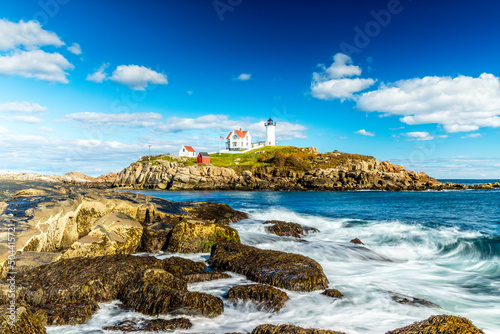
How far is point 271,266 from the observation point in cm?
841

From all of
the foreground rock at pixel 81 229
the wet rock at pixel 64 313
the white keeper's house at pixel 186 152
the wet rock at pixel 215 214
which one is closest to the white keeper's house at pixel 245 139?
the white keeper's house at pixel 186 152

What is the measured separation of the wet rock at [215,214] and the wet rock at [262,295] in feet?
35.5

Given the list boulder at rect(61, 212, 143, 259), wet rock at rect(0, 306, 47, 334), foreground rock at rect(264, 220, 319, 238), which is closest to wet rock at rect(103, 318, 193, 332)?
wet rock at rect(0, 306, 47, 334)

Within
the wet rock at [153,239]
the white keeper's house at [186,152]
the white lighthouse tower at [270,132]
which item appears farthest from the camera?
the white lighthouse tower at [270,132]

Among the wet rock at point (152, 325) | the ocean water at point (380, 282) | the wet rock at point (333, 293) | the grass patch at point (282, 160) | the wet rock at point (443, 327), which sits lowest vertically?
the ocean water at point (380, 282)

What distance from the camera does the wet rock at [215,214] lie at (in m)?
18.0

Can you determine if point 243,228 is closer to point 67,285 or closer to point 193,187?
point 67,285

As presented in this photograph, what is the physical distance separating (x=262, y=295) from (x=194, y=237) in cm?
542

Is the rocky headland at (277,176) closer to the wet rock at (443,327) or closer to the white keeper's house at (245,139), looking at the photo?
the white keeper's house at (245,139)

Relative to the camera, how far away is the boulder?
869 cm

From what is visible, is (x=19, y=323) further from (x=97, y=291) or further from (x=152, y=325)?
(x=97, y=291)

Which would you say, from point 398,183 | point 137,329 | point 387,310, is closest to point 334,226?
point 387,310

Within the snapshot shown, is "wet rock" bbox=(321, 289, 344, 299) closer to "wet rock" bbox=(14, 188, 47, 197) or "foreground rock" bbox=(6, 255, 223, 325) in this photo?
"foreground rock" bbox=(6, 255, 223, 325)

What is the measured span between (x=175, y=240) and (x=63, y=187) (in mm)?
8945
